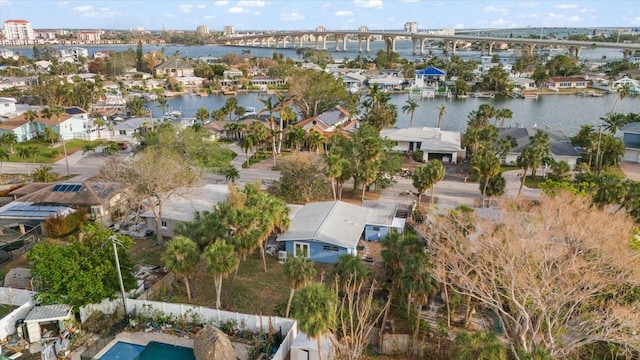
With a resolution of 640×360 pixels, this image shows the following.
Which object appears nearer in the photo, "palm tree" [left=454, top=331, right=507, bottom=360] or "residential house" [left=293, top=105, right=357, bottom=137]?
"palm tree" [left=454, top=331, right=507, bottom=360]

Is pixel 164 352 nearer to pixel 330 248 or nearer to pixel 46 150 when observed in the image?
pixel 330 248

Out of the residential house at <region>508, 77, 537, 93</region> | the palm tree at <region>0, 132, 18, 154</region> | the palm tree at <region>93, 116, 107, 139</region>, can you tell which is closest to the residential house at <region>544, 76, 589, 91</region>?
the residential house at <region>508, 77, 537, 93</region>

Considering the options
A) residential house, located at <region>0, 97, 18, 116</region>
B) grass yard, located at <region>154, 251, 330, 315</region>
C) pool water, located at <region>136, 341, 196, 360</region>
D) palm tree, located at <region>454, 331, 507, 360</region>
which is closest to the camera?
palm tree, located at <region>454, 331, 507, 360</region>

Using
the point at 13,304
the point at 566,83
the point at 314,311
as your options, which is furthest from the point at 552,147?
the point at 566,83

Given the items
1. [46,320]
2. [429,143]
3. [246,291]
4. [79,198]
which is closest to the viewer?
[46,320]

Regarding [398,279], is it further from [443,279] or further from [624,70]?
[624,70]

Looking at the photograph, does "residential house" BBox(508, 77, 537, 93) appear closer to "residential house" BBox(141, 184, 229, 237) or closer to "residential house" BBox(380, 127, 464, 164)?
"residential house" BBox(380, 127, 464, 164)
